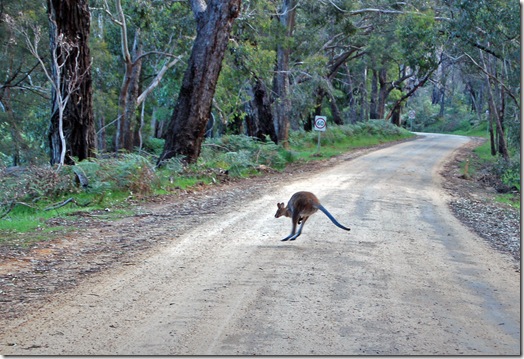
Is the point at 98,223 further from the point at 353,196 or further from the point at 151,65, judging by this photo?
the point at 151,65

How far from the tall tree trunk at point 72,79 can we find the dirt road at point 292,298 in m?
6.54

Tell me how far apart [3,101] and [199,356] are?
88.9ft

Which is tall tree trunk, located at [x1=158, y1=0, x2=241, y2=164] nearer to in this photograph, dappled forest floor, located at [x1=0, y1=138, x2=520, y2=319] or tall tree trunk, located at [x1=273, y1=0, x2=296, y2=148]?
dappled forest floor, located at [x1=0, y1=138, x2=520, y2=319]

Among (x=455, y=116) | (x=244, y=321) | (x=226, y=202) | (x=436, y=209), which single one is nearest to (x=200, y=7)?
(x=226, y=202)

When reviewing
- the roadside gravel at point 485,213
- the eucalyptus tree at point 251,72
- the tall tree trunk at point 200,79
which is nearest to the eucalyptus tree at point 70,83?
the tall tree trunk at point 200,79

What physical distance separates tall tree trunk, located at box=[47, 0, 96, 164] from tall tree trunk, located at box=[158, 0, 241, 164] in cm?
299

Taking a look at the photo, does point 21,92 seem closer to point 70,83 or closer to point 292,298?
point 70,83

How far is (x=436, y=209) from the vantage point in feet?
49.1

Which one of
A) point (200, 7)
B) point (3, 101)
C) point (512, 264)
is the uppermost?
point (200, 7)

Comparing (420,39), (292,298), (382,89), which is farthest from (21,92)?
(382,89)

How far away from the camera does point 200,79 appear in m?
19.9

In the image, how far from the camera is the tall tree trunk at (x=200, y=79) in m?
19.8

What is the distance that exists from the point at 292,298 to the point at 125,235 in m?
4.63

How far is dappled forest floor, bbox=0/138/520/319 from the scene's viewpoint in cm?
762
